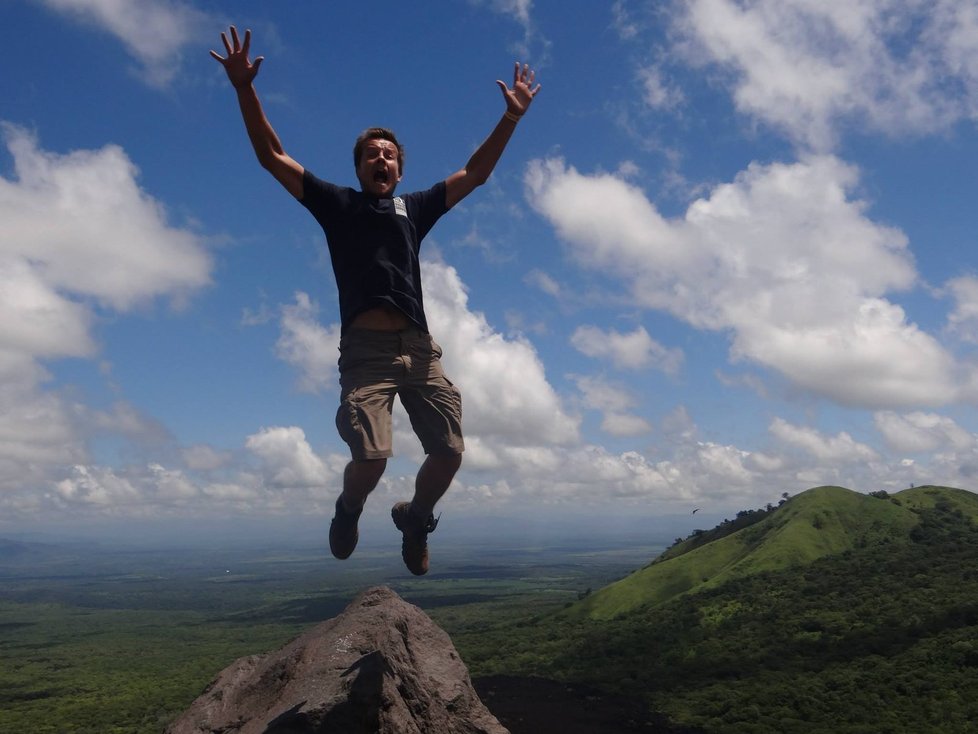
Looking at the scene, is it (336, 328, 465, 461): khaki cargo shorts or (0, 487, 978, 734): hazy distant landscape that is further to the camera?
(0, 487, 978, 734): hazy distant landscape

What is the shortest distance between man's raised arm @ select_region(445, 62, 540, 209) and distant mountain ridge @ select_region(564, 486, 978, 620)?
132 meters

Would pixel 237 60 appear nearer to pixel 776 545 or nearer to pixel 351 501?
pixel 351 501

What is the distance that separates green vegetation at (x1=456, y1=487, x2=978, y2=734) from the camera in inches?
3189

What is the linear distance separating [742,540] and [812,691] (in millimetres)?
64831

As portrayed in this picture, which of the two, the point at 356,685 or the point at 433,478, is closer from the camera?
the point at 433,478

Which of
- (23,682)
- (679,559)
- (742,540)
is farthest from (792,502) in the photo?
Result: (23,682)

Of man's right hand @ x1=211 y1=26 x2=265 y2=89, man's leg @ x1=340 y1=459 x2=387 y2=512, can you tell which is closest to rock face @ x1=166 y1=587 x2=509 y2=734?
man's leg @ x1=340 y1=459 x2=387 y2=512

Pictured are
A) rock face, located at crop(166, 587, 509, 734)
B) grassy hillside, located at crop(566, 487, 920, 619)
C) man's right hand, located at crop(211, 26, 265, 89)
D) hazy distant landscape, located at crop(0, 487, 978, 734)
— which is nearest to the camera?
man's right hand, located at crop(211, 26, 265, 89)

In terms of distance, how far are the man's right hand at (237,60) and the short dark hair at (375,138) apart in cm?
130

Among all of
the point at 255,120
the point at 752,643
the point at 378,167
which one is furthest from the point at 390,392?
the point at 752,643

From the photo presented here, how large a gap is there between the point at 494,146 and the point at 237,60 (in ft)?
8.67

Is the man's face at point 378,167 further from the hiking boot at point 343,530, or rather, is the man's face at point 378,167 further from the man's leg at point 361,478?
the hiking boot at point 343,530

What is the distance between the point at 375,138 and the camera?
7355 mm

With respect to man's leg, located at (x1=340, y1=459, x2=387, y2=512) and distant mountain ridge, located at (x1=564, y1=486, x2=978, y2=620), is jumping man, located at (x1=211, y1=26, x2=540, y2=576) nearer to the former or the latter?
man's leg, located at (x1=340, y1=459, x2=387, y2=512)
